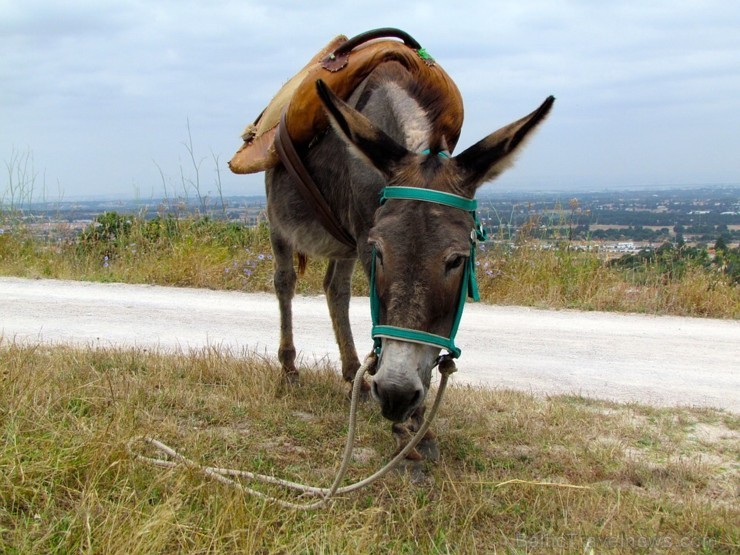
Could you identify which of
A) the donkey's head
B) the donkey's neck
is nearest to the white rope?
the donkey's head

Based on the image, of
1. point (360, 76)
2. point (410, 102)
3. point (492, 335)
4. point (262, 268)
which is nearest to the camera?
point (410, 102)

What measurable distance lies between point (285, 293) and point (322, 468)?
6.45 feet

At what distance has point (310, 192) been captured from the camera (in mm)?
3939

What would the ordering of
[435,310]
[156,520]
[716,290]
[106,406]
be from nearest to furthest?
[156,520] → [435,310] → [106,406] → [716,290]

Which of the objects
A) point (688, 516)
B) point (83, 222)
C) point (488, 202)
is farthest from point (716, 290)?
point (83, 222)

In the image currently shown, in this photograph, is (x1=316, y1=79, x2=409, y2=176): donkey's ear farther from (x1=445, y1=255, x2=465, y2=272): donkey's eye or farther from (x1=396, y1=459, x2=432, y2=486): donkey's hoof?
(x1=396, y1=459, x2=432, y2=486): donkey's hoof

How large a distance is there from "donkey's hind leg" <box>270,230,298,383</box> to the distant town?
146 inches

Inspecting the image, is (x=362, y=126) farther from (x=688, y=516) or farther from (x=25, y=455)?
(x=688, y=516)

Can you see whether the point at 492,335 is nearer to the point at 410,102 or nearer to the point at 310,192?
the point at 310,192

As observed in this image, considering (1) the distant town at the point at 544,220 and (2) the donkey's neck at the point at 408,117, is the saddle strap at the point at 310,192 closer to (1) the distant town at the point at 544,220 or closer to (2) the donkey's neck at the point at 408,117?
(2) the donkey's neck at the point at 408,117

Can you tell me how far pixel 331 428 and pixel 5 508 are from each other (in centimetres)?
180

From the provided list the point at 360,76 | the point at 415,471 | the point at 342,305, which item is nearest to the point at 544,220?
the point at 342,305

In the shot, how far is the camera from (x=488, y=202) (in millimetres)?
10617

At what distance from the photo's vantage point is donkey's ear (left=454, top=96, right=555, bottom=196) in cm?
278
